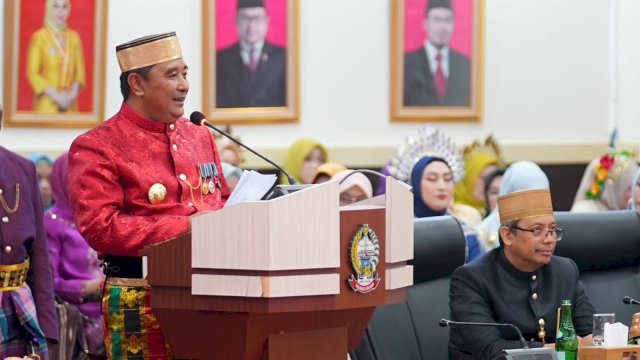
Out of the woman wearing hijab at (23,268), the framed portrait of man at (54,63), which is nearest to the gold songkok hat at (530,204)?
the woman wearing hijab at (23,268)

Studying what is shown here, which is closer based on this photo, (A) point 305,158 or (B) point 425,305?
(B) point 425,305

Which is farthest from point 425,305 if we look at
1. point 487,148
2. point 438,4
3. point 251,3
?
point 438,4

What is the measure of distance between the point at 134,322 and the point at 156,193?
1.23ft

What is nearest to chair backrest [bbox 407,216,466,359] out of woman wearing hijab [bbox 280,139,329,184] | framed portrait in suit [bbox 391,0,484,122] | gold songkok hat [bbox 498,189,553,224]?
gold songkok hat [bbox 498,189,553,224]

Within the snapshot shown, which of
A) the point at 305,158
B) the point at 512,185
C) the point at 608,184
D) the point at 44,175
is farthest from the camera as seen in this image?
the point at 305,158

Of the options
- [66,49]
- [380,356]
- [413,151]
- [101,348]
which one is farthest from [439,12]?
[380,356]

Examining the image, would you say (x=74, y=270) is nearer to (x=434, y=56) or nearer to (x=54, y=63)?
(x=54, y=63)

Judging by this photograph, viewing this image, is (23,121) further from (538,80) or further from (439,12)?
(538,80)

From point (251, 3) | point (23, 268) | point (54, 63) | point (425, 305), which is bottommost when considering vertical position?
point (425, 305)

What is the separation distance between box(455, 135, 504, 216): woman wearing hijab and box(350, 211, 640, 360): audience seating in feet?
8.17

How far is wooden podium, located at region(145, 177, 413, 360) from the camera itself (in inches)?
121

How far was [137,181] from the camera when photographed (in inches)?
142

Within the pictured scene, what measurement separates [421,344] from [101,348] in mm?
1812

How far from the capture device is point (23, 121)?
8.44m
